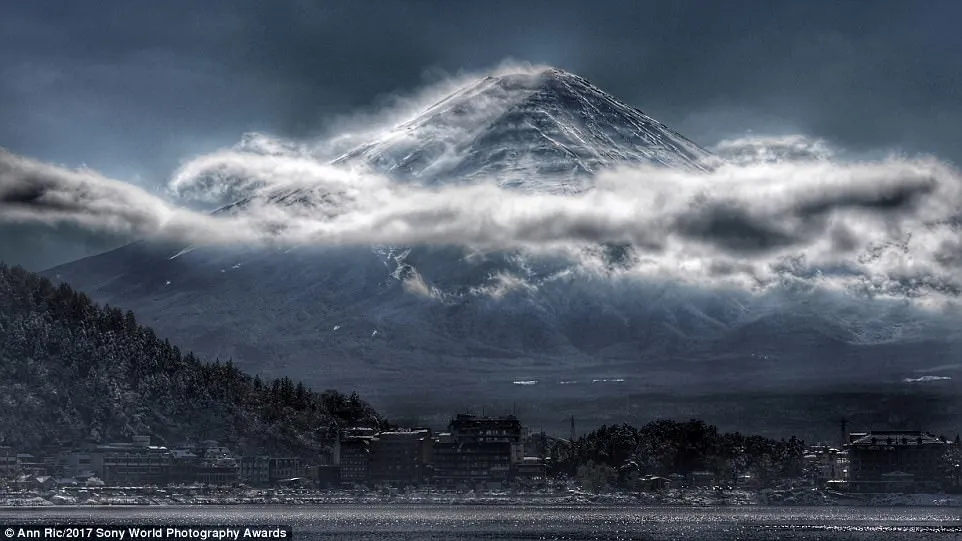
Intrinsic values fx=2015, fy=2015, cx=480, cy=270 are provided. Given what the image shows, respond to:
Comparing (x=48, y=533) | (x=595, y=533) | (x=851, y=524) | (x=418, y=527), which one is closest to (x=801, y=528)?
(x=851, y=524)

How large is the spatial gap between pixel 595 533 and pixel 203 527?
4710 centimetres

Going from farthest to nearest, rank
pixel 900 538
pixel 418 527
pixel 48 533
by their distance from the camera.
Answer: pixel 418 527, pixel 900 538, pixel 48 533

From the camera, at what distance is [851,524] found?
19612 centimetres

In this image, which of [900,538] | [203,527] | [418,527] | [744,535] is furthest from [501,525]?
[203,527]

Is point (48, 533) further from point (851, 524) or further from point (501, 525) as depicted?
point (851, 524)

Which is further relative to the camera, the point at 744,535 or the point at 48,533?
the point at 744,535

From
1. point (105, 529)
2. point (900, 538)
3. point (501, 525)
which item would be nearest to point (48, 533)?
point (105, 529)

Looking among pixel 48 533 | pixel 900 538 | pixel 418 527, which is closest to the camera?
pixel 48 533

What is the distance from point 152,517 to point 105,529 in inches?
1798

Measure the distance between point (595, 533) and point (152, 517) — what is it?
42.7 metres

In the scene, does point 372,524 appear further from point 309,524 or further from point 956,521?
point 956,521

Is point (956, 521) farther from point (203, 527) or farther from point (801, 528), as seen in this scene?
point (203, 527)

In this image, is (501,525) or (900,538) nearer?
(900,538)

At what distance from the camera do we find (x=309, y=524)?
193 metres
